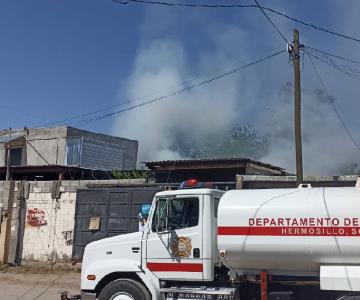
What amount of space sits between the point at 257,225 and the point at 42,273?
991cm

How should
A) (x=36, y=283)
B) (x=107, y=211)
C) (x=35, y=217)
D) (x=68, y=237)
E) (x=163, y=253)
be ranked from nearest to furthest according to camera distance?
(x=163, y=253)
(x=36, y=283)
(x=107, y=211)
(x=68, y=237)
(x=35, y=217)

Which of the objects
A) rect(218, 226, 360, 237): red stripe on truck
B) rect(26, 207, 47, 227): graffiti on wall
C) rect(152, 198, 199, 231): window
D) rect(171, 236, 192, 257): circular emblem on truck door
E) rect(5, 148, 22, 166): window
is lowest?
rect(171, 236, 192, 257): circular emblem on truck door

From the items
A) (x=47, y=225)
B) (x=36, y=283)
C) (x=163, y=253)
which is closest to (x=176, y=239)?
(x=163, y=253)

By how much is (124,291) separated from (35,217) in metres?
9.10

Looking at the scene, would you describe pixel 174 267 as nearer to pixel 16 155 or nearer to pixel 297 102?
pixel 297 102

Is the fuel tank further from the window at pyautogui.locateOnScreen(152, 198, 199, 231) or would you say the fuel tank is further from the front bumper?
the front bumper

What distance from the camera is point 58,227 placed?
661 inches

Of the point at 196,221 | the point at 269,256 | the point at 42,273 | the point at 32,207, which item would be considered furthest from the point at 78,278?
the point at 269,256

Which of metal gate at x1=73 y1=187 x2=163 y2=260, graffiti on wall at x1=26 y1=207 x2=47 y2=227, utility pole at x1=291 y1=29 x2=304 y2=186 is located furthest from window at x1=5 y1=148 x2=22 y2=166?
utility pole at x1=291 y1=29 x2=304 y2=186

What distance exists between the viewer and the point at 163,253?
9.06m

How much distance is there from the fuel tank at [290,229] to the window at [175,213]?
0.68 m

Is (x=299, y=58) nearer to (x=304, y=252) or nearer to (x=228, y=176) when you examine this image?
(x=228, y=176)

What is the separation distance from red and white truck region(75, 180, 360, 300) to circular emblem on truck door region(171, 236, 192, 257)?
17mm

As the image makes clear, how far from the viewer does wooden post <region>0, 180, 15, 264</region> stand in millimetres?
17203
